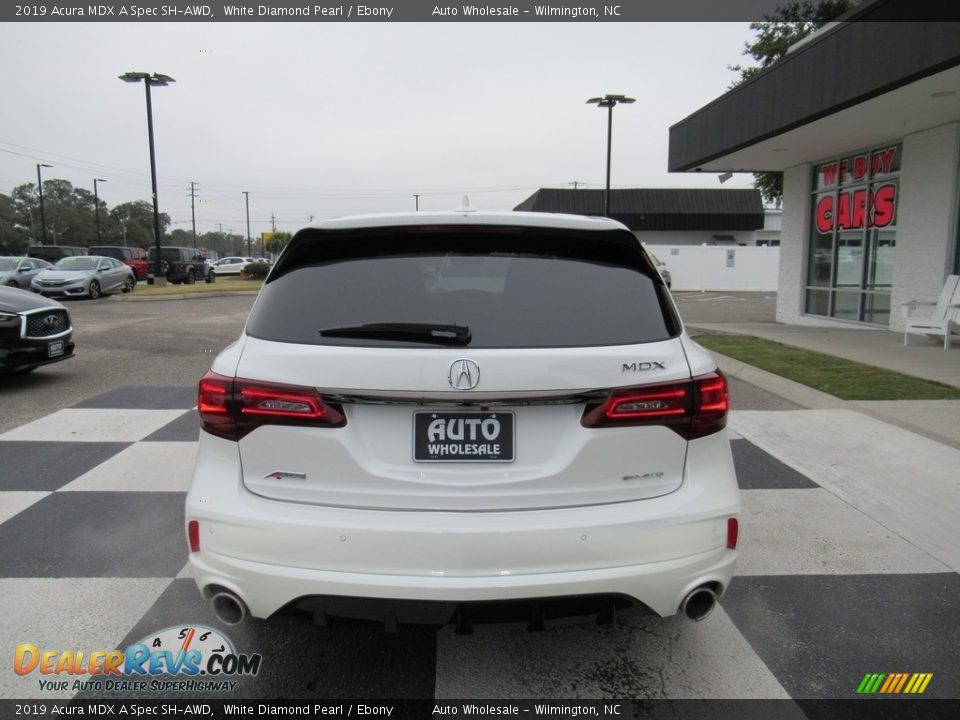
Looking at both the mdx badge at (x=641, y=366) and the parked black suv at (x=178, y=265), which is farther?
the parked black suv at (x=178, y=265)

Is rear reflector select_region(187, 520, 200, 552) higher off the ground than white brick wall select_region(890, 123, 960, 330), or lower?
lower

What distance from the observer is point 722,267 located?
33.8m

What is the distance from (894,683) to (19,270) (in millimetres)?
28815

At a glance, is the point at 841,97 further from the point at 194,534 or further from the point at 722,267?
the point at 722,267

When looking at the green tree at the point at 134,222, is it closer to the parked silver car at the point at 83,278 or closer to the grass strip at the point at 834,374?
the parked silver car at the point at 83,278

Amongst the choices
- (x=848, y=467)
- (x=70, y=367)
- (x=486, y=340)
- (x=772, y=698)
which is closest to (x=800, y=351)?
(x=848, y=467)

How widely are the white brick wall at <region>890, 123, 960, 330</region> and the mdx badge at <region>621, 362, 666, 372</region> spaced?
11.9 meters

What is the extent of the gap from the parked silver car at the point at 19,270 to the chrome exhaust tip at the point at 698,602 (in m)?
26.4

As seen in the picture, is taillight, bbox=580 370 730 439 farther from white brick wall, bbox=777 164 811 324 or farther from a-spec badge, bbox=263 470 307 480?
white brick wall, bbox=777 164 811 324

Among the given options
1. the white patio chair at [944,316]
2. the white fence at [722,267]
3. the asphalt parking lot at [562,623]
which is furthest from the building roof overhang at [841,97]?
the white fence at [722,267]

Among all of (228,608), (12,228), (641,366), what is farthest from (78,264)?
(12,228)

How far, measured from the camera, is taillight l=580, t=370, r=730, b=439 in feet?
7.47

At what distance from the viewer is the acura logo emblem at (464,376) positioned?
220 cm

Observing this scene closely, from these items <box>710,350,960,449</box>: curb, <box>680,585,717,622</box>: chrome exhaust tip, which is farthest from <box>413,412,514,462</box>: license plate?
<box>710,350,960,449</box>: curb
